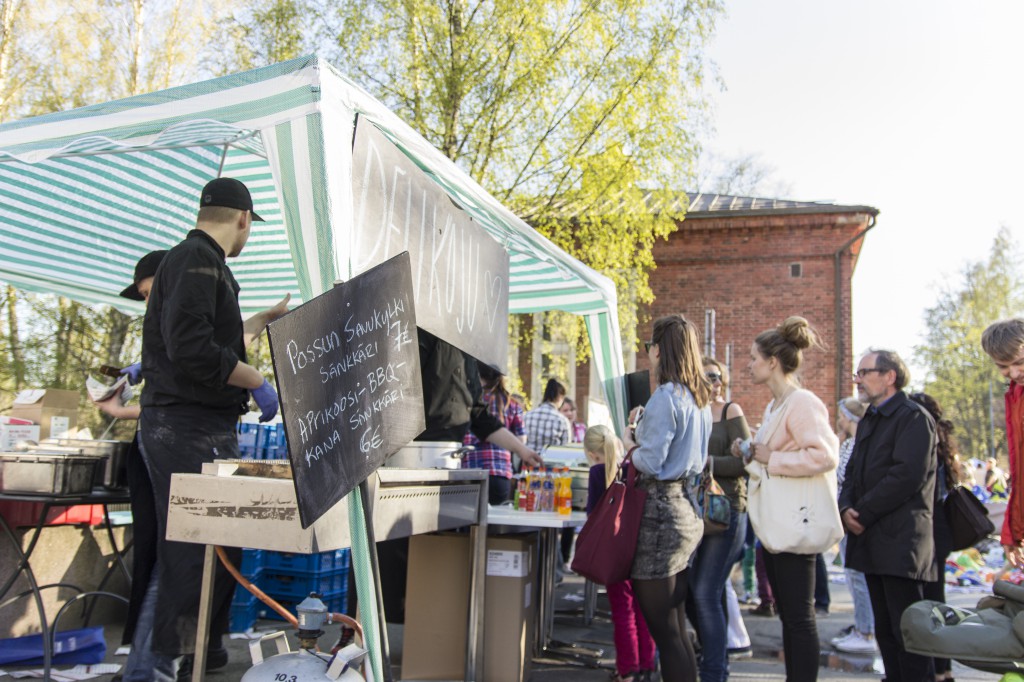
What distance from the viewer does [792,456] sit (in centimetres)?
394

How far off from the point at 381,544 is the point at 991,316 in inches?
1535

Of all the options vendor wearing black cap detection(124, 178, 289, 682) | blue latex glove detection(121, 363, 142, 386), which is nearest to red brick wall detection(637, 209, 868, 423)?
blue latex glove detection(121, 363, 142, 386)

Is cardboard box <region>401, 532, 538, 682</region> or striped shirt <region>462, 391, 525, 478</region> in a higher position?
striped shirt <region>462, 391, 525, 478</region>

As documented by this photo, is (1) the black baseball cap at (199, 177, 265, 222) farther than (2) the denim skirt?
No

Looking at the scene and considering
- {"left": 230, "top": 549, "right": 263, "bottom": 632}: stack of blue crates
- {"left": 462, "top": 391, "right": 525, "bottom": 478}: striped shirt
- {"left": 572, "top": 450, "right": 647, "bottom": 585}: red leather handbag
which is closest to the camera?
{"left": 572, "top": 450, "right": 647, "bottom": 585}: red leather handbag

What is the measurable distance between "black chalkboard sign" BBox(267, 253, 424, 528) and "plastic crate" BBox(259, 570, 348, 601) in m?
3.17

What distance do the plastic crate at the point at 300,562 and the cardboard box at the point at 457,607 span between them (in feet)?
4.74

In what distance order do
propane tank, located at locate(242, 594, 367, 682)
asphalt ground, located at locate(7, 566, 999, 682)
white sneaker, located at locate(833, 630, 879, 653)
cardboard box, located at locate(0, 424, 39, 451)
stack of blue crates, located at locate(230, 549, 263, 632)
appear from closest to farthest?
propane tank, located at locate(242, 594, 367, 682)
asphalt ground, located at locate(7, 566, 999, 682)
cardboard box, located at locate(0, 424, 39, 451)
stack of blue crates, located at locate(230, 549, 263, 632)
white sneaker, located at locate(833, 630, 879, 653)

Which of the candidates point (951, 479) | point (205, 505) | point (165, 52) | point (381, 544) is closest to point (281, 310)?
point (205, 505)

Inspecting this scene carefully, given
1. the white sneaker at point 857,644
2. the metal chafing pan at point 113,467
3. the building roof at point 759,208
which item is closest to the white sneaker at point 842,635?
the white sneaker at point 857,644

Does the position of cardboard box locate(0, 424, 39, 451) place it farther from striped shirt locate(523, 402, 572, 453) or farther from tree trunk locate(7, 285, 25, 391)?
tree trunk locate(7, 285, 25, 391)

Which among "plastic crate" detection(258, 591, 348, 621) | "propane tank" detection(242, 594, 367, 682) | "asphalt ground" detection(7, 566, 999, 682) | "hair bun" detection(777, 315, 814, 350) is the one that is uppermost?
"hair bun" detection(777, 315, 814, 350)

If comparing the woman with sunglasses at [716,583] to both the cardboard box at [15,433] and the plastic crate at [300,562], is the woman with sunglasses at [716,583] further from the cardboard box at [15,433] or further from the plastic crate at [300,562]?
the cardboard box at [15,433]

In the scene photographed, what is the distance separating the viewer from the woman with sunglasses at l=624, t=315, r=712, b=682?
12.0 ft
